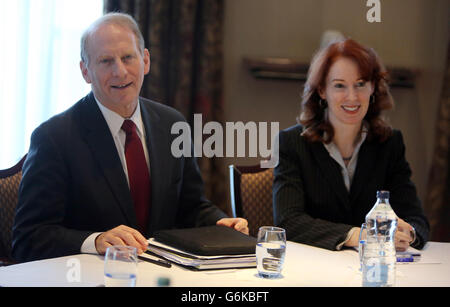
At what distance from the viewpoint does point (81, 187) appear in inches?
86.3

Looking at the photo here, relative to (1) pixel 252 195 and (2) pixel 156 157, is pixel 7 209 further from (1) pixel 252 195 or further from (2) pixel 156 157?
(1) pixel 252 195

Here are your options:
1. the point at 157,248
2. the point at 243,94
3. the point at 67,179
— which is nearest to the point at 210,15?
the point at 243,94

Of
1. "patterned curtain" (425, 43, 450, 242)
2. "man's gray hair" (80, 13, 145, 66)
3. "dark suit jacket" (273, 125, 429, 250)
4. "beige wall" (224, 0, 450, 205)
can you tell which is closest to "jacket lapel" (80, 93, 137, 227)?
"man's gray hair" (80, 13, 145, 66)

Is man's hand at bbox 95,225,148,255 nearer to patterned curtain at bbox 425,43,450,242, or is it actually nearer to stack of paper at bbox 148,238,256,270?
stack of paper at bbox 148,238,256,270

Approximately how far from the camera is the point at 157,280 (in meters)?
1.64

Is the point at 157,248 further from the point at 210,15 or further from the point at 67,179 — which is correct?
the point at 210,15

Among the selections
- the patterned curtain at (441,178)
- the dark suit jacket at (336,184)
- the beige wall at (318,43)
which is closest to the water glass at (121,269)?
the dark suit jacket at (336,184)

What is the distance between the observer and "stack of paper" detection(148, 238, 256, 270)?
1.75 metres

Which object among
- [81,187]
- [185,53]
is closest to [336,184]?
[81,187]

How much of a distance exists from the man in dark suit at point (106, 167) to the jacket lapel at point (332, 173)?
52cm

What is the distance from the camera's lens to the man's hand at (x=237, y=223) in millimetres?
2125

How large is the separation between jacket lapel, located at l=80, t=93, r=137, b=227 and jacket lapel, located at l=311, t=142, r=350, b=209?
846 mm

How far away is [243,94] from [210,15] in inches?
24.0

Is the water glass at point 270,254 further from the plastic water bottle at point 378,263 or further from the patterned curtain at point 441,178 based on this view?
the patterned curtain at point 441,178
